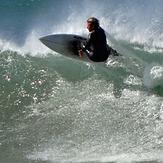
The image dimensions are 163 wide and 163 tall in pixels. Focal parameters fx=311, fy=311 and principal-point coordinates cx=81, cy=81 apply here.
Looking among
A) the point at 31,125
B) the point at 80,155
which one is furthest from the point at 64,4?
the point at 80,155

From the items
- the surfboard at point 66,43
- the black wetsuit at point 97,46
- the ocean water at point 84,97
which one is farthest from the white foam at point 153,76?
the surfboard at point 66,43

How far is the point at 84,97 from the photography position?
7270 millimetres

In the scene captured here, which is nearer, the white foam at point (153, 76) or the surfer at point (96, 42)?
the surfer at point (96, 42)

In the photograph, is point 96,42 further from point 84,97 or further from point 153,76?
point 153,76

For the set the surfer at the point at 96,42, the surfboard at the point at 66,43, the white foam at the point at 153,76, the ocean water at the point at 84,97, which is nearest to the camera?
the ocean water at the point at 84,97

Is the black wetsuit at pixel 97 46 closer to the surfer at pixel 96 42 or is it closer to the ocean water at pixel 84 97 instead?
the surfer at pixel 96 42

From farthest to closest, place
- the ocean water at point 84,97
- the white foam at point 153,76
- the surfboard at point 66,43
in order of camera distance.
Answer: the surfboard at point 66,43, the white foam at point 153,76, the ocean water at point 84,97

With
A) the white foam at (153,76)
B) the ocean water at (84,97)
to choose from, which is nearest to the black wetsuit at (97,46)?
the ocean water at (84,97)

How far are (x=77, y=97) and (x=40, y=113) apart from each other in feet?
3.10

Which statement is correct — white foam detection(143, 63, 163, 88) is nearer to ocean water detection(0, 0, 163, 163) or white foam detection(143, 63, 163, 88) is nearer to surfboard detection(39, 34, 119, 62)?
ocean water detection(0, 0, 163, 163)

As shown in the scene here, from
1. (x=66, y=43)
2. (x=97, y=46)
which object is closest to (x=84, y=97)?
(x=97, y=46)

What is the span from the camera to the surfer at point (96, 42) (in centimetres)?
662

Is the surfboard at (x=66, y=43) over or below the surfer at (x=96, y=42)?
over

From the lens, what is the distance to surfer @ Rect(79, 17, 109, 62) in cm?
662
